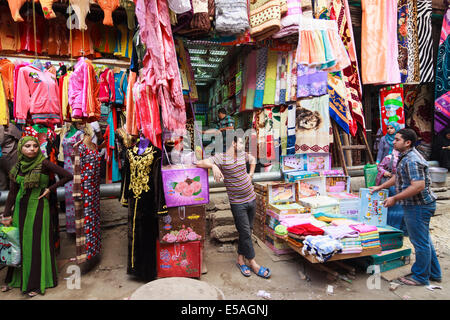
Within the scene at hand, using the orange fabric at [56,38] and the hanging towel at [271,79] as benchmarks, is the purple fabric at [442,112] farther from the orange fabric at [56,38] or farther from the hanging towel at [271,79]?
the orange fabric at [56,38]

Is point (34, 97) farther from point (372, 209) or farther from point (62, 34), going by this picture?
point (372, 209)

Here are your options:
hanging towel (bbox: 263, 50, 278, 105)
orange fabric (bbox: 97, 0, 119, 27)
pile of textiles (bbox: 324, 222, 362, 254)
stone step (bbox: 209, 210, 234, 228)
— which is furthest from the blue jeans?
orange fabric (bbox: 97, 0, 119, 27)

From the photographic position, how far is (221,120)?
4.60 m

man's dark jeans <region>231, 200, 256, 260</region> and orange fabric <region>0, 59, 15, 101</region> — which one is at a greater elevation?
orange fabric <region>0, 59, 15, 101</region>

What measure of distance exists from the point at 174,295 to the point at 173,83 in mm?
2004

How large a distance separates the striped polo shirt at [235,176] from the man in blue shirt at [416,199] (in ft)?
5.31

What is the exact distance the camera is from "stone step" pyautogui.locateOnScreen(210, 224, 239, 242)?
3953 millimetres

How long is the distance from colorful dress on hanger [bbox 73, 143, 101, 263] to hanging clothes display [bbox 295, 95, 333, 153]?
3291mm

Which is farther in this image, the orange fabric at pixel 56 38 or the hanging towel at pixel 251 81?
the hanging towel at pixel 251 81

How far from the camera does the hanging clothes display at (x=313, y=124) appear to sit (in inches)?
175

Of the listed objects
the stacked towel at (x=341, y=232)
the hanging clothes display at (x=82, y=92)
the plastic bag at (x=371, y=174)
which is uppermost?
the hanging clothes display at (x=82, y=92)

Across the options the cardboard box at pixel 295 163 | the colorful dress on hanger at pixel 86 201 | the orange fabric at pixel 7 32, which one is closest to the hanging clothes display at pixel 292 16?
the cardboard box at pixel 295 163

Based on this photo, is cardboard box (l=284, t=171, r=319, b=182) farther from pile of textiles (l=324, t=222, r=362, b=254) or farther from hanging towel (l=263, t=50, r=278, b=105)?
hanging towel (l=263, t=50, r=278, b=105)

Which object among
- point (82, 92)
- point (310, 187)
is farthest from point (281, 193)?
point (82, 92)
